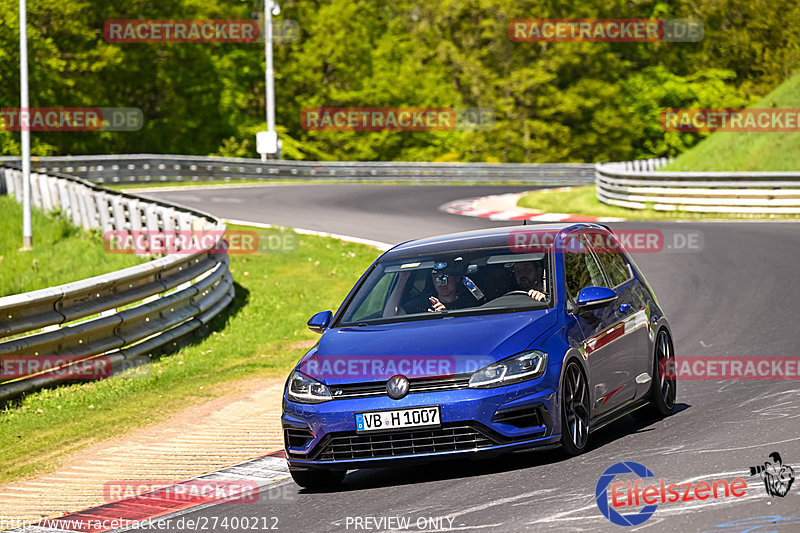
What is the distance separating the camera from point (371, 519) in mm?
6695

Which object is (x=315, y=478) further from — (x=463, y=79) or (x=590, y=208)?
(x=463, y=79)

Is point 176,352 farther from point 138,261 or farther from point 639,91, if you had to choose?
point 639,91

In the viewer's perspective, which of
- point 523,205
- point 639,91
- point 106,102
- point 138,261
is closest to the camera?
point 138,261

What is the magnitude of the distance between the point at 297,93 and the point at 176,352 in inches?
2217

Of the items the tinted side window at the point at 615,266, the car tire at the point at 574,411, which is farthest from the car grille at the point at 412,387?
the tinted side window at the point at 615,266

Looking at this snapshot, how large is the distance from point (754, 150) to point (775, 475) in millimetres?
28994

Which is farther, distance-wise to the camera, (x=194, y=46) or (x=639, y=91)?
(x=639, y=91)

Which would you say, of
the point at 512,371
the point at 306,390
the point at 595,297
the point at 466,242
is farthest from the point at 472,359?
the point at 466,242

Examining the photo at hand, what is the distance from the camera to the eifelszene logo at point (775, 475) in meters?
6.49

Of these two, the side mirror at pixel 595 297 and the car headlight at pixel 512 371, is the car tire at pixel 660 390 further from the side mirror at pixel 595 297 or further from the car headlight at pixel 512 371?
the car headlight at pixel 512 371

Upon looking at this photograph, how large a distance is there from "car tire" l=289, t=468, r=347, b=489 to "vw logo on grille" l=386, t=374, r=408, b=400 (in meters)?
0.83

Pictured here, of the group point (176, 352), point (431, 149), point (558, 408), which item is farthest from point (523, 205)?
point (431, 149)

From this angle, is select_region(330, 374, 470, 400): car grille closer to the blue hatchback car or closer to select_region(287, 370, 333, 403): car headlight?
the blue hatchback car

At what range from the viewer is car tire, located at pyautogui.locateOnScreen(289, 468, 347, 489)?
7828 millimetres
